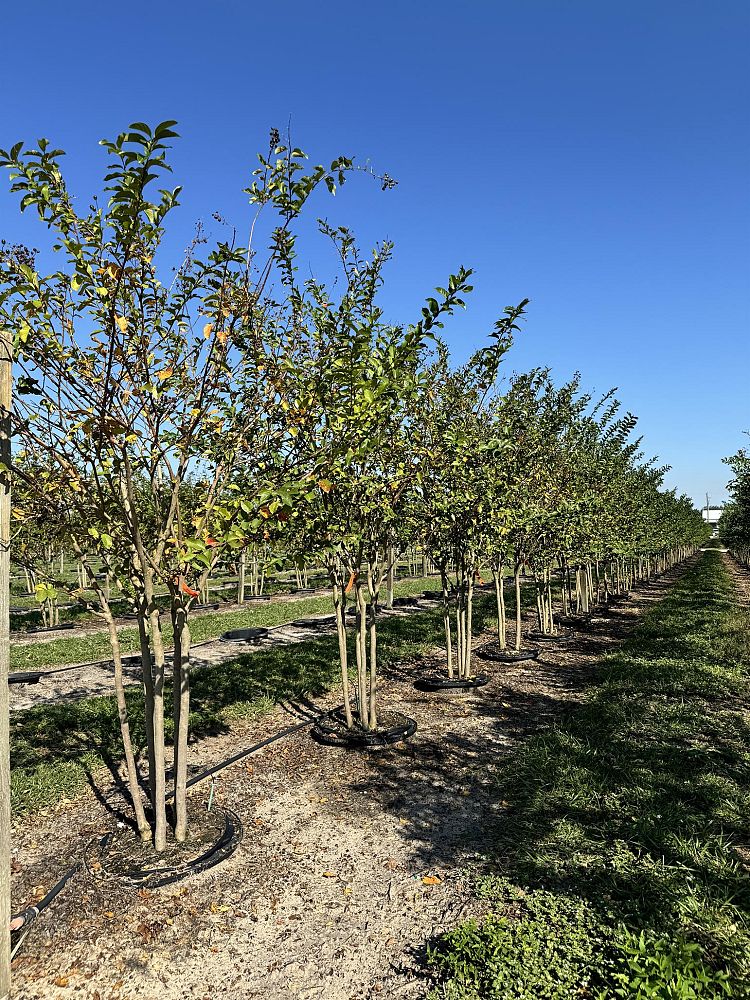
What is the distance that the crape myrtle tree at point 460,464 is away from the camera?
8336mm

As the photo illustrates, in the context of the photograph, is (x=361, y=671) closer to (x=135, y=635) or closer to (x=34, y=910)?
(x=34, y=910)

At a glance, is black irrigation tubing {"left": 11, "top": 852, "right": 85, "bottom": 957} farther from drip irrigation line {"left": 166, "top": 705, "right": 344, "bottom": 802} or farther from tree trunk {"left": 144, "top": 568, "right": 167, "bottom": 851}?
drip irrigation line {"left": 166, "top": 705, "right": 344, "bottom": 802}

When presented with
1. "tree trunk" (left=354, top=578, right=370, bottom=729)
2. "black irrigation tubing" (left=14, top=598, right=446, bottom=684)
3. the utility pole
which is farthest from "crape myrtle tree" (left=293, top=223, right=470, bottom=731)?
"black irrigation tubing" (left=14, top=598, right=446, bottom=684)

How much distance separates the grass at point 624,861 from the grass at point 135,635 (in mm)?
10551

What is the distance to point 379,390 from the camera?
4.94 meters

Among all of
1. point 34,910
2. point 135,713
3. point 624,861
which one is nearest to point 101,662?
point 135,713

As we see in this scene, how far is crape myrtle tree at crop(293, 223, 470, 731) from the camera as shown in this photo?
5.02 metres

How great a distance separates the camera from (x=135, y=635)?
642 inches

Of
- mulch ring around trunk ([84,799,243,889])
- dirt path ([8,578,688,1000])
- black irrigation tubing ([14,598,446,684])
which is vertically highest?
black irrigation tubing ([14,598,446,684])

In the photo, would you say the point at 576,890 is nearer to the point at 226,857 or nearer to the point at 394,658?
the point at 226,857

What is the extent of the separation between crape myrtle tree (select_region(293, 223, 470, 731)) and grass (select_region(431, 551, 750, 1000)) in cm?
265

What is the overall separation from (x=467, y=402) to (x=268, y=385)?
5.15 meters

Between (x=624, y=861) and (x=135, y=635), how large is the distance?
48.5 ft

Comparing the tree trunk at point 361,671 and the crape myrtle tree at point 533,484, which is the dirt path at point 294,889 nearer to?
the tree trunk at point 361,671
